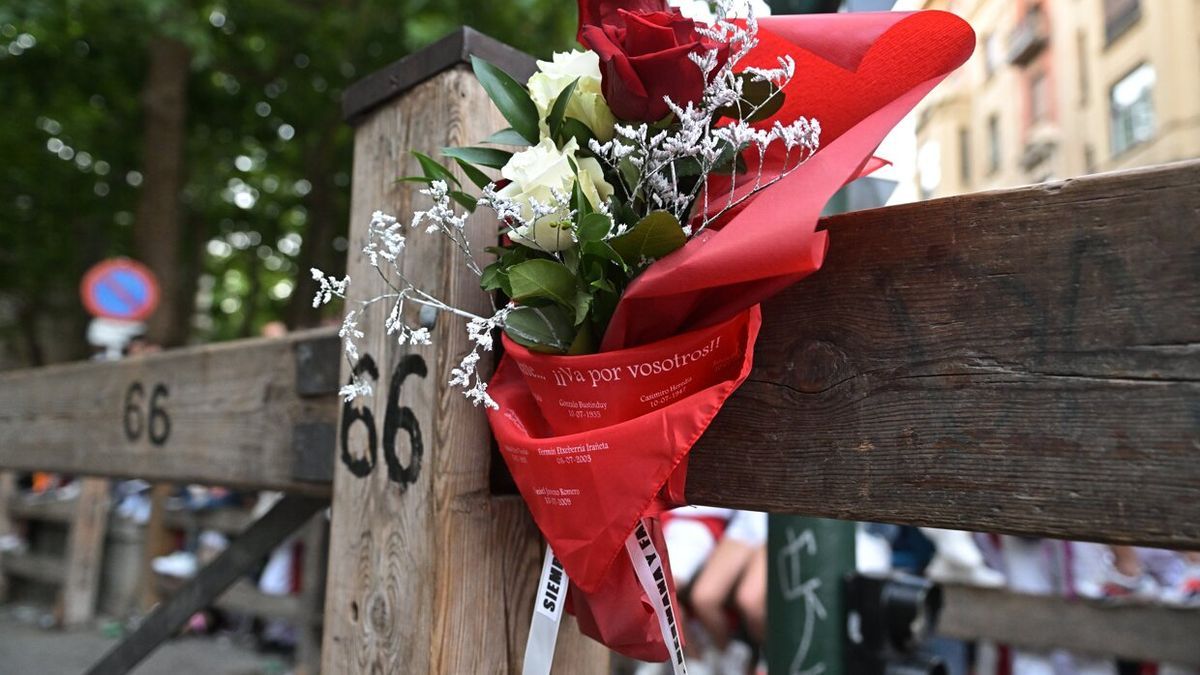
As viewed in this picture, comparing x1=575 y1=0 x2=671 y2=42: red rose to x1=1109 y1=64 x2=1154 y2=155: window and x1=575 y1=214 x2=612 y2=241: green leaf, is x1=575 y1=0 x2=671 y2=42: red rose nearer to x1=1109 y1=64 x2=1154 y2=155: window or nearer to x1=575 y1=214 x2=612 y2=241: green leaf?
x1=575 y1=214 x2=612 y2=241: green leaf

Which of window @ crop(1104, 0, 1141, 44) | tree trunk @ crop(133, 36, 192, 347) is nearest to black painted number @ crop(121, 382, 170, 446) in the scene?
tree trunk @ crop(133, 36, 192, 347)

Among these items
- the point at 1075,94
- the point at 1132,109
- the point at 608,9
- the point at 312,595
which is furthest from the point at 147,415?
the point at 1075,94

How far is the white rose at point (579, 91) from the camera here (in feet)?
3.35

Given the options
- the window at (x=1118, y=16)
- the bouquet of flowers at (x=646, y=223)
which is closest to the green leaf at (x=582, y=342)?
the bouquet of flowers at (x=646, y=223)

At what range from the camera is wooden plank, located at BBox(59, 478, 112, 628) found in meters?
6.22

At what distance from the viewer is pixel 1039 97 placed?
11.5m

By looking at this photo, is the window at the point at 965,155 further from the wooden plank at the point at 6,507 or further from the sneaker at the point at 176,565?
the wooden plank at the point at 6,507

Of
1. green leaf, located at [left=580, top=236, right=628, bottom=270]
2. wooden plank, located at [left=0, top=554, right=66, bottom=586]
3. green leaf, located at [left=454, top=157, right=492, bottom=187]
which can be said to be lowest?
wooden plank, located at [left=0, top=554, right=66, bottom=586]

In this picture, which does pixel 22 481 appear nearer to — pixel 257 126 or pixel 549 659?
pixel 257 126

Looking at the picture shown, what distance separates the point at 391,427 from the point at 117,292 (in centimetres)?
619

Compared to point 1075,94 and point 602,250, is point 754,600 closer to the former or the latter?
point 602,250

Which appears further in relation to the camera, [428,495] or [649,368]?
[428,495]

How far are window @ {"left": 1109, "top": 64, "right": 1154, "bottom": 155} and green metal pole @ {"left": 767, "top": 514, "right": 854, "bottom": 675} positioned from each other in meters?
8.76

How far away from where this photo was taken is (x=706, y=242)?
0.89m
